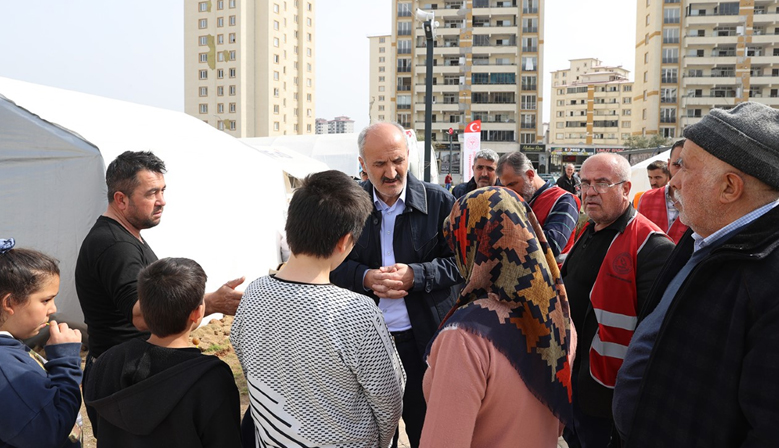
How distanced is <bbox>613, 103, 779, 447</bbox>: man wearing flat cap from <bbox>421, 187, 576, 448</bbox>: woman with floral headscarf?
0.28 meters

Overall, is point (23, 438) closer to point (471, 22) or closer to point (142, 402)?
point (142, 402)

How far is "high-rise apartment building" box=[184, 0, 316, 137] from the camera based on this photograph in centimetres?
6969

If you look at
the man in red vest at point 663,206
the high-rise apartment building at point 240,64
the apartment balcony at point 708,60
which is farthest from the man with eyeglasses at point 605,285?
the high-rise apartment building at point 240,64

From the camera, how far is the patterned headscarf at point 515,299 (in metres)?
1.64

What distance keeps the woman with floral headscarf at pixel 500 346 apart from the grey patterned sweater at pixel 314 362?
23cm

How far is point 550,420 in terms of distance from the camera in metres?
1.77

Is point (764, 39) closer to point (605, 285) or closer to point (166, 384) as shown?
point (605, 285)

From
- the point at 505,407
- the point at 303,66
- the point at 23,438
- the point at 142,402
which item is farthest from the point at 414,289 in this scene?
the point at 303,66

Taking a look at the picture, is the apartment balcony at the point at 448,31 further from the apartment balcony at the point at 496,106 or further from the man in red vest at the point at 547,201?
the man in red vest at the point at 547,201

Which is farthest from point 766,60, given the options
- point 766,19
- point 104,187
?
point 104,187

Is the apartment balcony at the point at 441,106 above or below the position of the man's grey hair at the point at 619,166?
above

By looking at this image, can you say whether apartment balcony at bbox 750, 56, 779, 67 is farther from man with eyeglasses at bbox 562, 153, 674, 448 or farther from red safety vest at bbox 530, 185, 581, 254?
man with eyeglasses at bbox 562, 153, 674, 448

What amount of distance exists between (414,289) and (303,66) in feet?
261

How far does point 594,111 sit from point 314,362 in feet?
319
